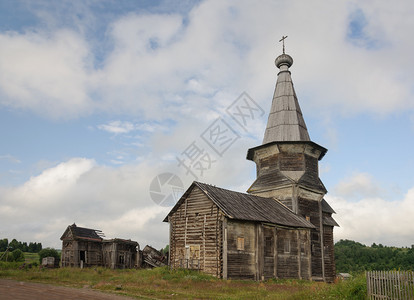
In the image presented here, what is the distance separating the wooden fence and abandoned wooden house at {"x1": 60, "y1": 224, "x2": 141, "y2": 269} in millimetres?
29224

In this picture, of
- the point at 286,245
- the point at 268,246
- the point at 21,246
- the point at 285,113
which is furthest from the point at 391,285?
the point at 21,246

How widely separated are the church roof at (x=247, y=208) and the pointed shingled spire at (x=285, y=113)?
7.06 m

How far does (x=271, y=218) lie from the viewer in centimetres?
2514

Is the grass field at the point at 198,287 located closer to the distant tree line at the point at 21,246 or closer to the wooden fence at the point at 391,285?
the wooden fence at the point at 391,285

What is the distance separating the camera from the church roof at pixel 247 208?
23364 millimetres

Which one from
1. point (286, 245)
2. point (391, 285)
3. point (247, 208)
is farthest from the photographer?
point (286, 245)

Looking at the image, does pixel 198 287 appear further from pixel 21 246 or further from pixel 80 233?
pixel 21 246

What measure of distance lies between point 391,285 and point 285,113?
979 inches

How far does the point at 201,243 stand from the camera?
23.8 metres

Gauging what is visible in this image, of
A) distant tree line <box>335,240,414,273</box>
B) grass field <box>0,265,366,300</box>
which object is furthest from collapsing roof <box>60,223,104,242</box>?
distant tree line <box>335,240,414,273</box>

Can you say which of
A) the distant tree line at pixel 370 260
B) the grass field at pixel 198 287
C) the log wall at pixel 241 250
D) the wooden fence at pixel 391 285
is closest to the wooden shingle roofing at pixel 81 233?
the grass field at pixel 198 287

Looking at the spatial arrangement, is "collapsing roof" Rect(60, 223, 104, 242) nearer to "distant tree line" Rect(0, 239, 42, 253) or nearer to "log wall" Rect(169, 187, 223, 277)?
"log wall" Rect(169, 187, 223, 277)

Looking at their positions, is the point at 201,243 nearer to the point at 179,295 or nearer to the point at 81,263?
the point at 179,295

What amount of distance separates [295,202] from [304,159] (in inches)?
159
